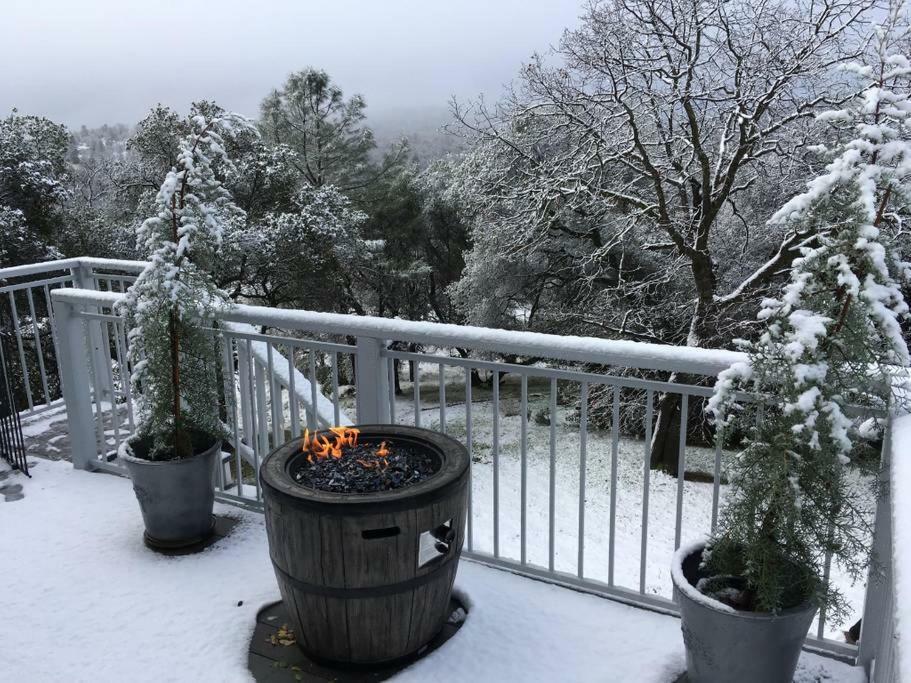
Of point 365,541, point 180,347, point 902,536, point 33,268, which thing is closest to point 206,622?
point 365,541

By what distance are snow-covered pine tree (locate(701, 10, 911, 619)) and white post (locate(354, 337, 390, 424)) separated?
4.49 feet

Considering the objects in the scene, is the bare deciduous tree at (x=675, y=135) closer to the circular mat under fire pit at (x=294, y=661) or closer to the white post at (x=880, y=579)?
the white post at (x=880, y=579)

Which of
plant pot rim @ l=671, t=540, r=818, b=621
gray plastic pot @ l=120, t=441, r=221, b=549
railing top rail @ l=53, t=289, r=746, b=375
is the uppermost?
railing top rail @ l=53, t=289, r=746, b=375

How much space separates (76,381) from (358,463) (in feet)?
6.99

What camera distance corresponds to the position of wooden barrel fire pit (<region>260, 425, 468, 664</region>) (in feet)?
6.75

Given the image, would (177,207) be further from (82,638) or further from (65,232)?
(65,232)

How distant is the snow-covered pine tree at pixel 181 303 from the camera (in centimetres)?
283

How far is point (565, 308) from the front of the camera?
1381 cm

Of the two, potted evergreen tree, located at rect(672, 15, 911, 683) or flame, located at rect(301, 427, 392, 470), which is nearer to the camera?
potted evergreen tree, located at rect(672, 15, 911, 683)

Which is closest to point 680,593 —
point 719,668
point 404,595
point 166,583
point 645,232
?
point 719,668

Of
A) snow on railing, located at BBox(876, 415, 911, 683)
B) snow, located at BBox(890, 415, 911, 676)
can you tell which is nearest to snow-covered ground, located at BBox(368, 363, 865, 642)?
snow on railing, located at BBox(876, 415, 911, 683)

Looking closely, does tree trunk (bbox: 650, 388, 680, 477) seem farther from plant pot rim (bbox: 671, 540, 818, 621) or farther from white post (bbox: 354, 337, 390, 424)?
plant pot rim (bbox: 671, 540, 818, 621)

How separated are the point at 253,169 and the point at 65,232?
3587mm

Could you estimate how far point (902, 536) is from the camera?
4.03ft
